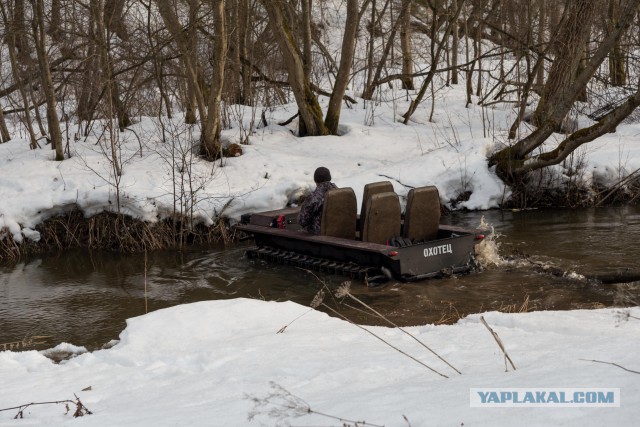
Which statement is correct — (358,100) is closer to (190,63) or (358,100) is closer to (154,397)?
(190,63)

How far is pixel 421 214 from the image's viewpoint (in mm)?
10617

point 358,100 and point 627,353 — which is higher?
point 358,100

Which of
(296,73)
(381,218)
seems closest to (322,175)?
(381,218)

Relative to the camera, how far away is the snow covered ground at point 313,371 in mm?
3893

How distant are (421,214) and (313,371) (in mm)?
5565

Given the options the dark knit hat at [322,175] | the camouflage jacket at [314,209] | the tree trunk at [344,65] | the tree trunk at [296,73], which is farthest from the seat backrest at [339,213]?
the tree trunk at [296,73]

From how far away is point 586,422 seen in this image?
335 centimetres

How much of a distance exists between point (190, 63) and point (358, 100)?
24.3 ft

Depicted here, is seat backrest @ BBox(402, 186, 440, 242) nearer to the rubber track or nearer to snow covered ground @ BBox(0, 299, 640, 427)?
the rubber track

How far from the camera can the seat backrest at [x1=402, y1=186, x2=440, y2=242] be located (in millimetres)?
10484

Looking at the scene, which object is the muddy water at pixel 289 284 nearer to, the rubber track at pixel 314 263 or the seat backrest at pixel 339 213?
the rubber track at pixel 314 263

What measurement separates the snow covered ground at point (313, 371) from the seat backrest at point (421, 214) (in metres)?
3.13

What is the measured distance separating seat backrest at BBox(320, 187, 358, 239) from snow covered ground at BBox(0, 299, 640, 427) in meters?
2.92

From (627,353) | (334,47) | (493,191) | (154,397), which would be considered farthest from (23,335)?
(334,47)
